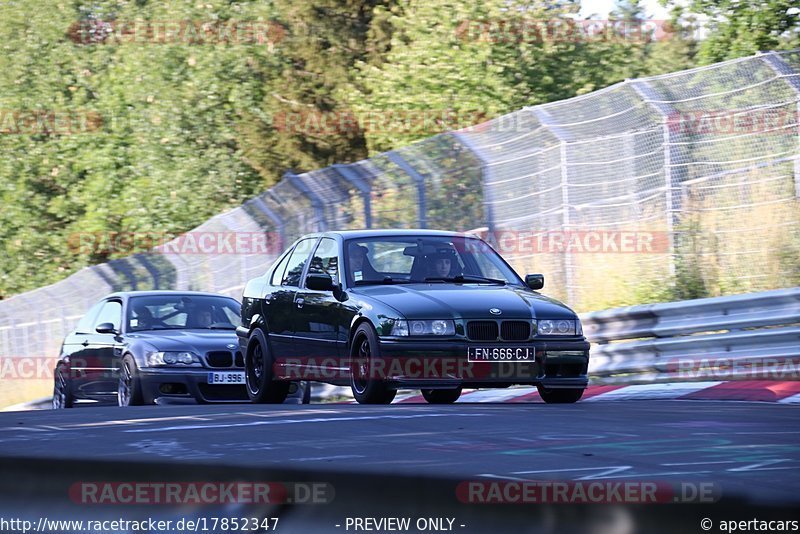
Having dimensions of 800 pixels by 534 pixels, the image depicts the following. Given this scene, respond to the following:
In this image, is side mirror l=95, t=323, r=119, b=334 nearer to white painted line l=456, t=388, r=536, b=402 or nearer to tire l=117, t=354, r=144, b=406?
tire l=117, t=354, r=144, b=406

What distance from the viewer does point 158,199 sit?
43781 mm

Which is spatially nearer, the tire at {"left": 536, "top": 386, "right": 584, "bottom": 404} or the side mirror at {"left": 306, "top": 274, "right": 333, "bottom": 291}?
the tire at {"left": 536, "top": 386, "right": 584, "bottom": 404}

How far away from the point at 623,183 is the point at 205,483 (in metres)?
13.5

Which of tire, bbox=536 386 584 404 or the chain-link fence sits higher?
the chain-link fence

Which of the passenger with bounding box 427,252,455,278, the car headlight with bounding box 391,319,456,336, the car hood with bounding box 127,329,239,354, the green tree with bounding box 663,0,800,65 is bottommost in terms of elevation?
the car hood with bounding box 127,329,239,354

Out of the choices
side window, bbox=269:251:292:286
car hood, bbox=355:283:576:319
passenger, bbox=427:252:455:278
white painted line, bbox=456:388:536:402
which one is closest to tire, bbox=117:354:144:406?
side window, bbox=269:251:292:286

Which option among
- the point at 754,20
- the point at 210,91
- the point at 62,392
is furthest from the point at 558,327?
the point at 210,91

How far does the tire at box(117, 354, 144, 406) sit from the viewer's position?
47.3 ft

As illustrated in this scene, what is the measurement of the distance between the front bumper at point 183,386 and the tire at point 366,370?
3.18 m

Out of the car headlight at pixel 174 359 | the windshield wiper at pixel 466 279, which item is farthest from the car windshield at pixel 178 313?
the windshield wiper at pixel 466 279

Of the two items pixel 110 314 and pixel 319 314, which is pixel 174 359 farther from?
pixel 319 314

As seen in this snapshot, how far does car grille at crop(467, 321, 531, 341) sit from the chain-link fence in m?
5.60

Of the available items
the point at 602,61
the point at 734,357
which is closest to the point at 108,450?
the point at 734,357

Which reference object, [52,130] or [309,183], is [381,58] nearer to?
[52,130]
